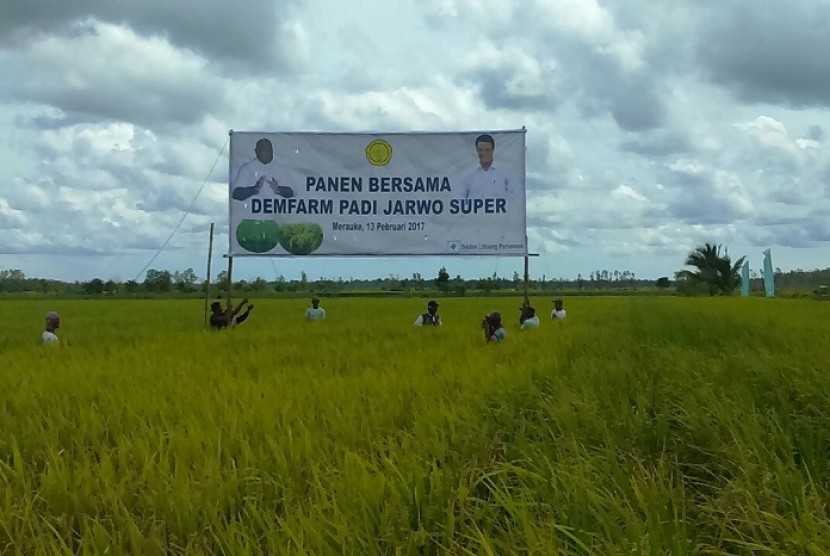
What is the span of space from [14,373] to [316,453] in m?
4.04

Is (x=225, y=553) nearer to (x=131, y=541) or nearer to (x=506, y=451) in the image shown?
(x=131, y=541)

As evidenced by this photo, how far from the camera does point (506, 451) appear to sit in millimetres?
3260

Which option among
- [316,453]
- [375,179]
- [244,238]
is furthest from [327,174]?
[316,453]

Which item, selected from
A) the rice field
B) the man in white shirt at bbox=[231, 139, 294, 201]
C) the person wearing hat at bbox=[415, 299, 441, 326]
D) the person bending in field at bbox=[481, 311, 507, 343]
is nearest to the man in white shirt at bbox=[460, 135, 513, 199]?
the person wearing hat at bbox=[415, 299, 441, 326]

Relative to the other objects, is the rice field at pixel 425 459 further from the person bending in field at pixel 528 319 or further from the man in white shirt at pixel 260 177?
the man in white shirt at pixel 260 177

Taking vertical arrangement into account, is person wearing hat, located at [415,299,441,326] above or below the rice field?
above

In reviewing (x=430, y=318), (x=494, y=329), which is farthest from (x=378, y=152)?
(x=494, y=329)

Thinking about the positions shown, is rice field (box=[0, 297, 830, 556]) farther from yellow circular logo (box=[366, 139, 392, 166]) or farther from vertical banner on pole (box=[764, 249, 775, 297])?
vertical banner on pole (box=[764, 249, 775, 297])

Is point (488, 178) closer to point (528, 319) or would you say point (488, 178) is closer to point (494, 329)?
point (528, 319)

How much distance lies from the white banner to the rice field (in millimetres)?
5673

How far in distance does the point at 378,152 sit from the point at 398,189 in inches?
25.5

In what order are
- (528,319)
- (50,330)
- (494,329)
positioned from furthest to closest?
(528,319) → (50,330) → (494,329)

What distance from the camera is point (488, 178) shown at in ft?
38.6

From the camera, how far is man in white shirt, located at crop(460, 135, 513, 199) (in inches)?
463
